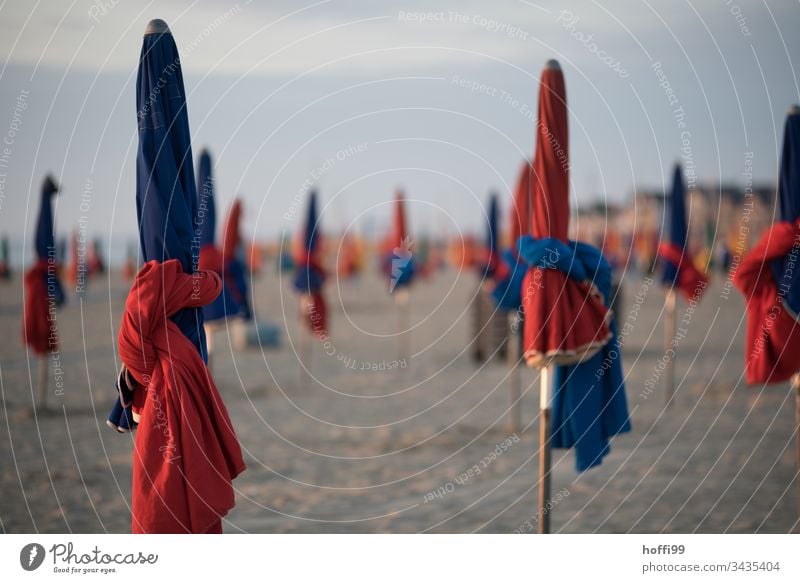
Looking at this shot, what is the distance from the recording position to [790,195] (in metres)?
5.99

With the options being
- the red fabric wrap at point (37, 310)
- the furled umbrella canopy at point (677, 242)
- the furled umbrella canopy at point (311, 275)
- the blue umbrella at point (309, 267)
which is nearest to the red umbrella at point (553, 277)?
the furled umbrella canopy at point (677, 242)

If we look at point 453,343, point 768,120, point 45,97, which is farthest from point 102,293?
point 768,120

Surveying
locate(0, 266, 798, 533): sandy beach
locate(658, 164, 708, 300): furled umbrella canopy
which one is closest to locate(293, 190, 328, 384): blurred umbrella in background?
locate(0, 266, 798, 533): sandy beach

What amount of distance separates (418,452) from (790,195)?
496cm

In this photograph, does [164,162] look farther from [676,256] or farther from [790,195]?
[676,256]

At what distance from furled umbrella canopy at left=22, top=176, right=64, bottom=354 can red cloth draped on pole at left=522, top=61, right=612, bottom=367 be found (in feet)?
18.7

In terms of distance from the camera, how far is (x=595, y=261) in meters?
5.08

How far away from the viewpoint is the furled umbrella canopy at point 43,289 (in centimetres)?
891

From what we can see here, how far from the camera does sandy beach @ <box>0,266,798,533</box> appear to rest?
687 centimetres

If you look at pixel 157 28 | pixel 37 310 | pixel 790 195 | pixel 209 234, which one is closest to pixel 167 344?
pixel 157 28

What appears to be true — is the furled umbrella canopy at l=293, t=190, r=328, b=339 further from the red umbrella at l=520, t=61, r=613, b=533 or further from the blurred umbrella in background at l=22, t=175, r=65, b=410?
the red umbrella at l=520, t=61, r=613, b=533
